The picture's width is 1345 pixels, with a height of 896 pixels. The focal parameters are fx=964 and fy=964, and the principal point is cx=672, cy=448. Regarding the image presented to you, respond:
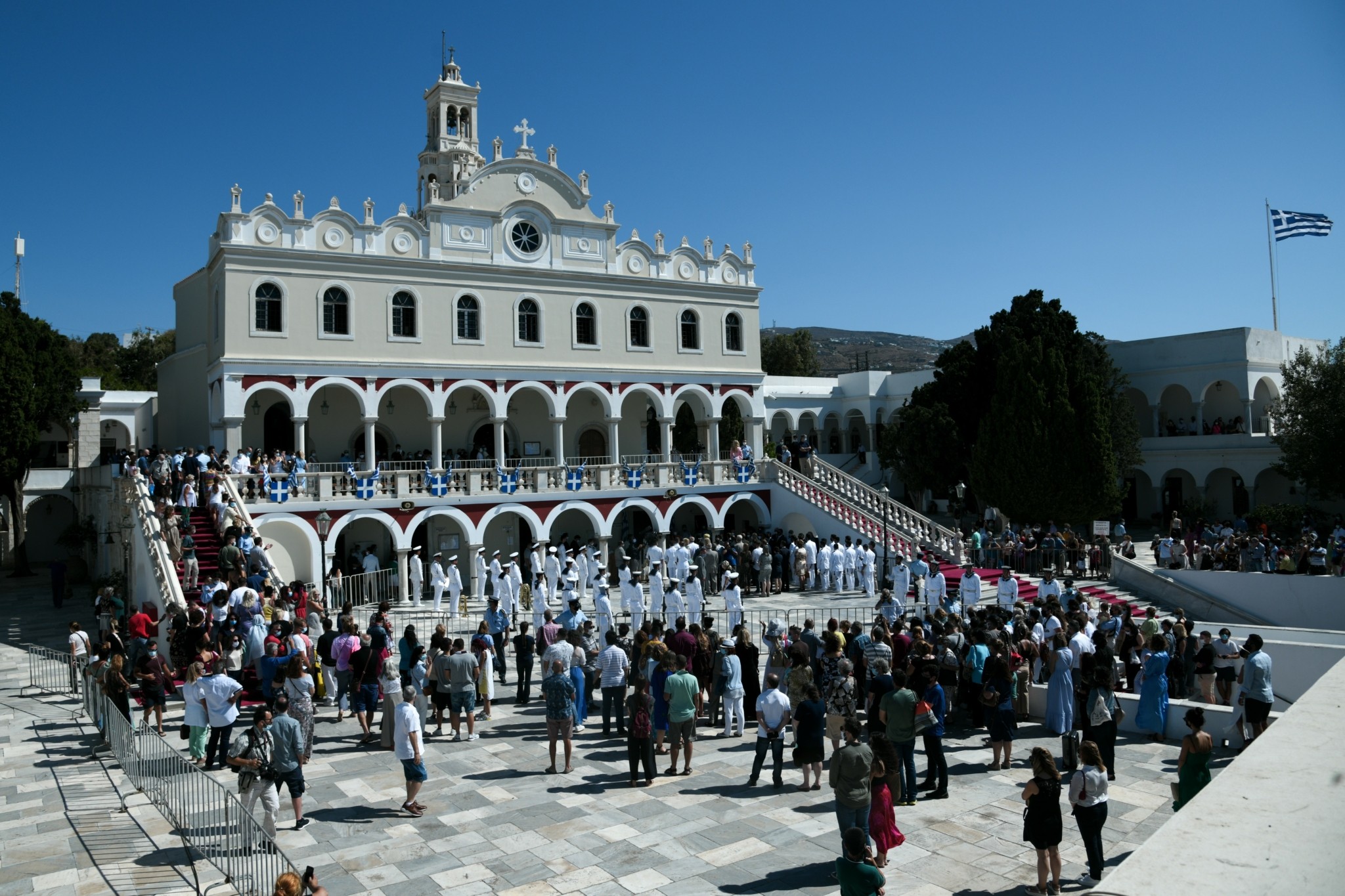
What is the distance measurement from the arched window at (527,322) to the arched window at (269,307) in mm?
7771

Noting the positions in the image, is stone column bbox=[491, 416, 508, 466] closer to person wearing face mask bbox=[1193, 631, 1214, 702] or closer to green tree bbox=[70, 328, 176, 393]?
person wearing face mask bbox=[1193, 631, 1214, 702]

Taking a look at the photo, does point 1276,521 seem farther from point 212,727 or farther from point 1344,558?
point 212,727

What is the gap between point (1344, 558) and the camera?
24.4 meters

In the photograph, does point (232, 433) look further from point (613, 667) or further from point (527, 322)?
point (613, 667)

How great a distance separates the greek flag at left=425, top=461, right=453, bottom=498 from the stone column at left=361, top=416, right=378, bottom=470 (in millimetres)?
1698

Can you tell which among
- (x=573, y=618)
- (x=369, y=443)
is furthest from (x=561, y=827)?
(x=369, y=443)

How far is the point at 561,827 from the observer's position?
1065 centimetres

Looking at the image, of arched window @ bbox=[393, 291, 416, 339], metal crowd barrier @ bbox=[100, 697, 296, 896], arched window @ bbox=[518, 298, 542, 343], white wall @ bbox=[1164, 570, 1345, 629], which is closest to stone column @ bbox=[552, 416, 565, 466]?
arched window @ bbox=[518, 298, 542, 343]

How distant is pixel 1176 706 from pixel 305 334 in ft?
83.5

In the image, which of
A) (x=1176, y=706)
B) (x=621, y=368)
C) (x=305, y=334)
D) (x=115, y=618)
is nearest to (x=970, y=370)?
(x=621, y=368)

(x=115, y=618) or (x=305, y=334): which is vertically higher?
(x=305, y=334)

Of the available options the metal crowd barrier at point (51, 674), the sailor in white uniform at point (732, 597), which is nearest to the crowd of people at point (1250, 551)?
the sailor in white uniform at point (732, 597)

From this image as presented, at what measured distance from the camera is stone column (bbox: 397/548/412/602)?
2872 centimetres

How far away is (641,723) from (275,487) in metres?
19.1
